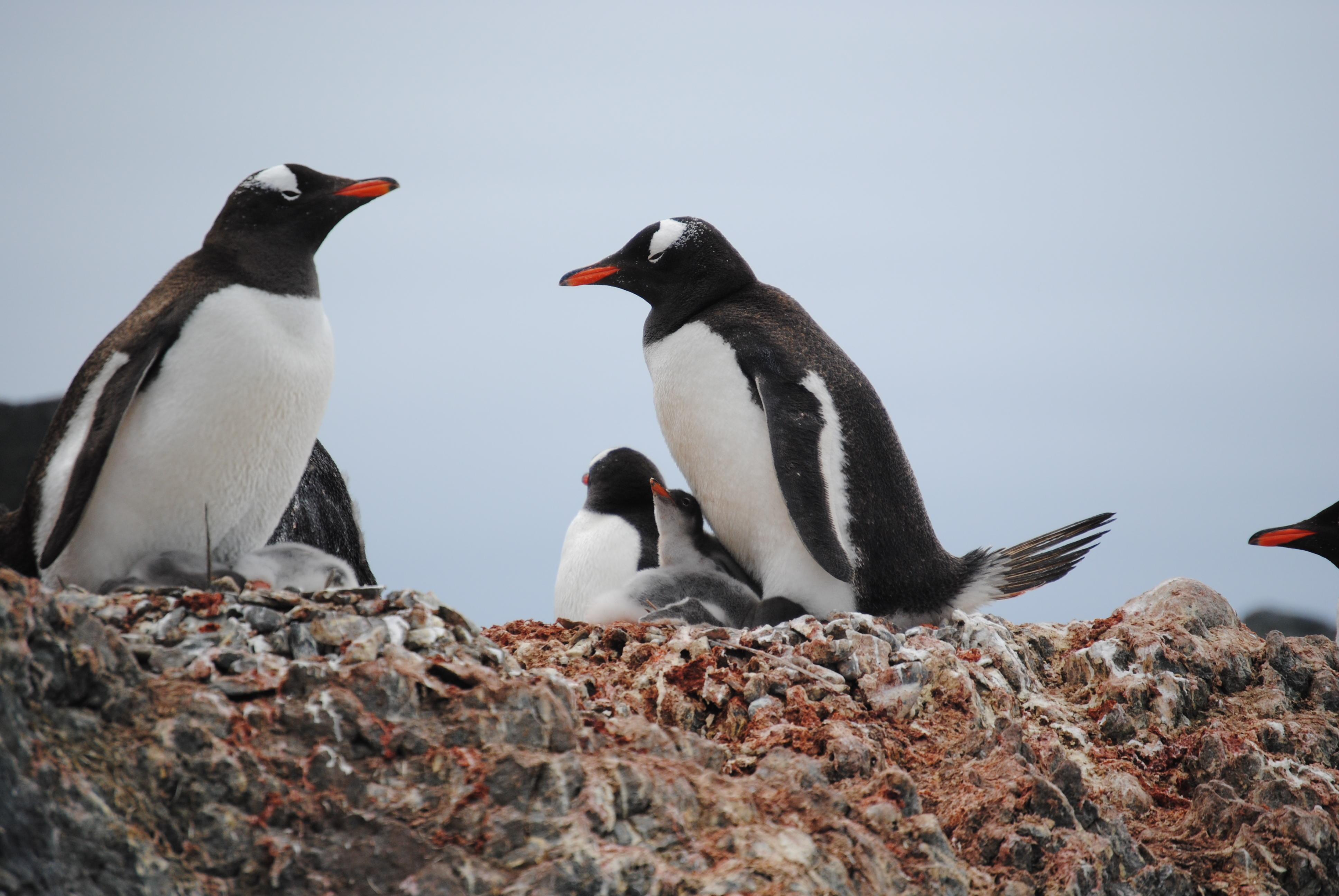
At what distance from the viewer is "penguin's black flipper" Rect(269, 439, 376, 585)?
463 centimetres

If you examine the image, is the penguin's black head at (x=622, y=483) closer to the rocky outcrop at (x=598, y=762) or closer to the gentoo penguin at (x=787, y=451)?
the gentoo penguin at (x=787, y=451)

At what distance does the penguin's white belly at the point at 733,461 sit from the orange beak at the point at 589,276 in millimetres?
373

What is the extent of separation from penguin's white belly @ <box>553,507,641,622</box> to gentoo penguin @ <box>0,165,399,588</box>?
1.67 metres

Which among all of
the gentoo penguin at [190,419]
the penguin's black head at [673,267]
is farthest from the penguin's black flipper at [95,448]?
the penguin's black head at [673,267]

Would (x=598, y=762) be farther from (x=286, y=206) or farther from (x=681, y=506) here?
(x=681, y=506)

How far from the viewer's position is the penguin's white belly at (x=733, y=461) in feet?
14.0

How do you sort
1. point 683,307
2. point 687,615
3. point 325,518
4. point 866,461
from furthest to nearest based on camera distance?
point 325,518, point 683,307, point 866,461, point 687,615

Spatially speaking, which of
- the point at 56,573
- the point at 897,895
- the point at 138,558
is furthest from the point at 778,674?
the point at 56,573

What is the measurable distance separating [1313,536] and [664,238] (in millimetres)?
3354

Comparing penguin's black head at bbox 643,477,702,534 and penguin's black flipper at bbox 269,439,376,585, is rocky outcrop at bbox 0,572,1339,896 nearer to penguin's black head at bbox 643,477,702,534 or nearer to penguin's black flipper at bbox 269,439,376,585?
Answer: penguin's black head at bbox 643,477,702,534

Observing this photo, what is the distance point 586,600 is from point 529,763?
2.68 metres

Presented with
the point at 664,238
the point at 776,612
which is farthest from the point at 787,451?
the point at 664,238

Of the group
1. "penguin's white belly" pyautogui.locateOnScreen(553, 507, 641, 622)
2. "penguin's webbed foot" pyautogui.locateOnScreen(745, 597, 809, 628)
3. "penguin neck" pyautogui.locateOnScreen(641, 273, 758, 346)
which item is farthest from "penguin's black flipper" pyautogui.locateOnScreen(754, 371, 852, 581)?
"penguin's white belly" pyautogui.locateOnScreen(553, 507, 641, 622)

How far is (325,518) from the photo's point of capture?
485 cm
